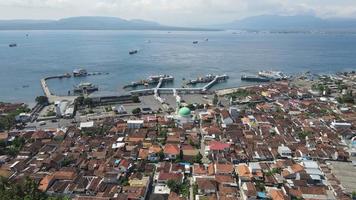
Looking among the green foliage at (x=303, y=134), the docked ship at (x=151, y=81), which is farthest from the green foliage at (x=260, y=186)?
the docked ship at (x=151, y=81)

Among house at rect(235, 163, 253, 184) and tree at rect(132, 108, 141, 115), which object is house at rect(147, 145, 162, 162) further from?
tree at rect(132, 108, 141, 115)

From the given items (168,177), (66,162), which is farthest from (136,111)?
(168,177)

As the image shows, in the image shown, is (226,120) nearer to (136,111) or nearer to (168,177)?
(136,111)

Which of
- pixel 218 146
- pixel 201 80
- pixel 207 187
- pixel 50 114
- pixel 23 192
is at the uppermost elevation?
pixel 23 192

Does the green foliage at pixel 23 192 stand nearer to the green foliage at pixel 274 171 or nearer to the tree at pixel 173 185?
the tree at pixel 173 185

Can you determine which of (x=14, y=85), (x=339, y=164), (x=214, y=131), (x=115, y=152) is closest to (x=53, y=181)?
(x=115, y=152)

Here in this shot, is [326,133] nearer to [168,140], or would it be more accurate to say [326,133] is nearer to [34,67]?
[168,140]

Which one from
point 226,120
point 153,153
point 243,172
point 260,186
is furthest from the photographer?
point 226,120

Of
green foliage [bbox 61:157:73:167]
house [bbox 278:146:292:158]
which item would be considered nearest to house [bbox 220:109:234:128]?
house [bbox 278:146:292:158]
